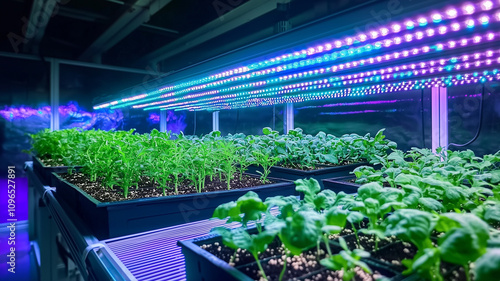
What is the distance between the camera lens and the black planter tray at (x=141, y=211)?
1003 millimetres

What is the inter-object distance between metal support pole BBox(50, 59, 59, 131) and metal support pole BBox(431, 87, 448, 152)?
471 cm

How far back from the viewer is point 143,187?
1521mm

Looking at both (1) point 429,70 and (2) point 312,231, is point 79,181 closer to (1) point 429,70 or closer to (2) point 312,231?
(2) point 312,231

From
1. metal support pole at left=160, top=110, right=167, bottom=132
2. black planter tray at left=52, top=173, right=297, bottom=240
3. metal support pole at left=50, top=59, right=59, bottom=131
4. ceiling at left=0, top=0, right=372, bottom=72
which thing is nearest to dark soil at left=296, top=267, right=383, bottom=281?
black planter tray at left=52, top=173, right=297, bottom=240

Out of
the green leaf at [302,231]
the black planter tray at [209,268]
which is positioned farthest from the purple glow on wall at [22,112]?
the green leaf at [302,231]

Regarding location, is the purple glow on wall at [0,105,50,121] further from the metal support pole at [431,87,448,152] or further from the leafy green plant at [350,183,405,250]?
the leafy green plant at [350,183,405,250]

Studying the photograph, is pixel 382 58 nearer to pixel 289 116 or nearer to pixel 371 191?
pixel 371 191

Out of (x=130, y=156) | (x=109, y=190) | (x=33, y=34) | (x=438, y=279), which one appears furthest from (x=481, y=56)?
(x=33, y=34)

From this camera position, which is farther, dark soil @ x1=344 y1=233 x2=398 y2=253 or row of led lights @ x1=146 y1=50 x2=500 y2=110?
row of led lights @ x1=146 y1=50 x2=500 y2=110

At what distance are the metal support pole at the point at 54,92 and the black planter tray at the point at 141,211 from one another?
149 inches

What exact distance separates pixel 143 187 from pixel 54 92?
3881 mm

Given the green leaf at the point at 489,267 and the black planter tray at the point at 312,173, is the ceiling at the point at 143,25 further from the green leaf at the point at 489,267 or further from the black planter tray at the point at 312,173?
the green leaf at the point at 489,267

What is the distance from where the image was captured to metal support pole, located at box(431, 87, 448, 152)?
2.34m

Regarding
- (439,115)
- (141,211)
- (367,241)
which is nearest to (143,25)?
(439,115)
